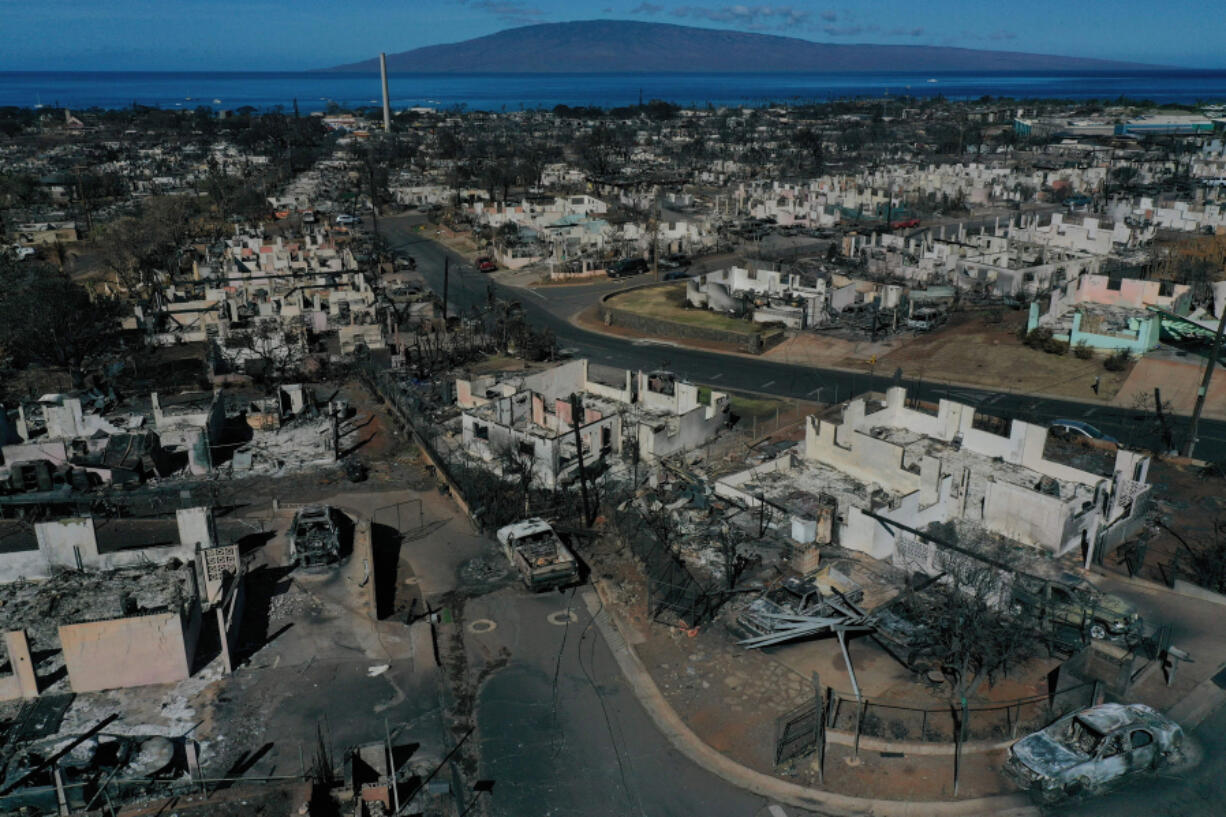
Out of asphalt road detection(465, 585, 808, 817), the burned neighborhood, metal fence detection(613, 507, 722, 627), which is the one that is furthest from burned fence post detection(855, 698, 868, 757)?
metal fence detection(613, 507, 722, 627)

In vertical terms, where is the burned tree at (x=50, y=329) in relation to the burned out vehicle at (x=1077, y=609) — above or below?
above

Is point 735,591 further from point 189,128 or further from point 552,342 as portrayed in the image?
point 189,128

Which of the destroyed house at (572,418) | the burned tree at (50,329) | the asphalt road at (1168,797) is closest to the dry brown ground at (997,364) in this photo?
the destroyed house at (572,418)

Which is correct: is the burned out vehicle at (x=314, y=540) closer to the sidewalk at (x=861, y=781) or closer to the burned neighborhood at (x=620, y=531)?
the burned neighborhood at (x=620, y=531)

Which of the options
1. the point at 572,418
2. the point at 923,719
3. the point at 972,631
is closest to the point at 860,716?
the point at 923,719

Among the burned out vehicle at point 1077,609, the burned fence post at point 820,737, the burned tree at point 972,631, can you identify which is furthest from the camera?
the burned out vehicle at point 1077,609

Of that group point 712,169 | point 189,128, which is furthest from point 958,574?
point 189,128

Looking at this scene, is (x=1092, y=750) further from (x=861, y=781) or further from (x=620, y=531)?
(x=620, y=531)
